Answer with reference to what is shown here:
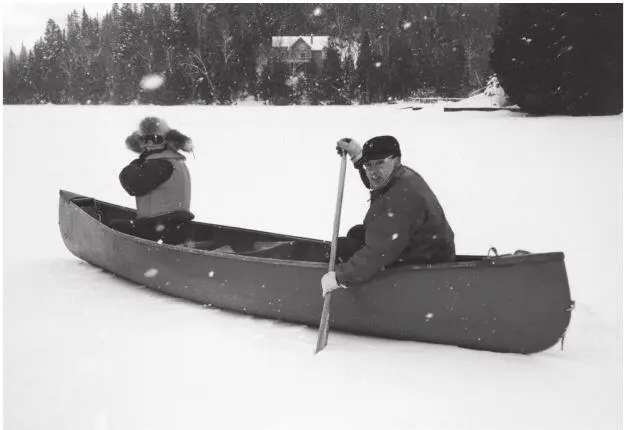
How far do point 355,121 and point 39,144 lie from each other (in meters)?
9.37

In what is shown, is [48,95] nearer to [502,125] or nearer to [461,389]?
[502,125]

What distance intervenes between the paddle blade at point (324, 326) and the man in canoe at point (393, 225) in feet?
0.25

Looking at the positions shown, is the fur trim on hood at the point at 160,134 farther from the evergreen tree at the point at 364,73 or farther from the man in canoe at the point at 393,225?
the evergreen tree at the point at 364,73

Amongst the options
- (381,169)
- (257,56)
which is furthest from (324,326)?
(257,56)

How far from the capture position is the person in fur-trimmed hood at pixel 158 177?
A: 443 centimetres

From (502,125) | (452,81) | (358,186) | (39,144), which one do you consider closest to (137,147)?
(358,186)

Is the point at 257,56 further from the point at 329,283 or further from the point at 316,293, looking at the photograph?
the point at 329,283

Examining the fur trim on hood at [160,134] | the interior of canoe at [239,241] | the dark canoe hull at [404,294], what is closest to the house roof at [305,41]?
the interior of canoe at [239,241]

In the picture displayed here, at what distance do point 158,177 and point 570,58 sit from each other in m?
17.2

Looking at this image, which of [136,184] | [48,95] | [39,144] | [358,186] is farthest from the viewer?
[48,95]

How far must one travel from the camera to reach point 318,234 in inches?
251

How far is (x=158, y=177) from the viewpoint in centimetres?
444

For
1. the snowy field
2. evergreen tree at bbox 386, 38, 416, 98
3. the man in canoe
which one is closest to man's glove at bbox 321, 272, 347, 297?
the man in canoe

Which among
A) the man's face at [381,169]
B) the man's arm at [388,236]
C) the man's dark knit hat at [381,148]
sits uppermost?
the man's dark knit hat at [381,148]
